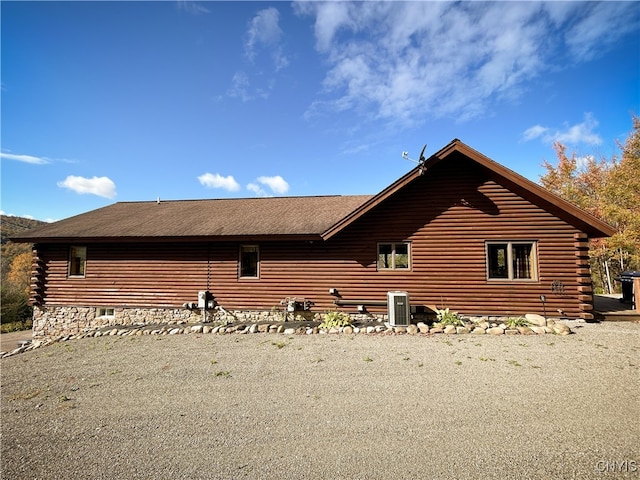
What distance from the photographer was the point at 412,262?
36.4 ft

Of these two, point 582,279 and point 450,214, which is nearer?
point 582,279

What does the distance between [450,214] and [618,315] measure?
6479 millimetres

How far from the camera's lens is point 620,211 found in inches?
640

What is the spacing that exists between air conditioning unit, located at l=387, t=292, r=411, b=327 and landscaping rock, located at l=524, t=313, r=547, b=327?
387cm

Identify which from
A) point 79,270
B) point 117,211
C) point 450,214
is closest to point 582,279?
point 450,214

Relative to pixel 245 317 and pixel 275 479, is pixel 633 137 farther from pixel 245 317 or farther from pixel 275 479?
pixel 275 479

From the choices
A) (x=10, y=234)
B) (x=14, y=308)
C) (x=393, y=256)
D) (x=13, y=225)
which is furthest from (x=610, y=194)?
(x=13, y=225)

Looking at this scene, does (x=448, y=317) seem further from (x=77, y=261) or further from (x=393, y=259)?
Answer: (x=77, y=261)

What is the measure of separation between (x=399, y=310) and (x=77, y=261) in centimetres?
1461

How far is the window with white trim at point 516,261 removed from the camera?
1041cm

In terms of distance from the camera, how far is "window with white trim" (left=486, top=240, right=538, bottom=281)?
1041 cm

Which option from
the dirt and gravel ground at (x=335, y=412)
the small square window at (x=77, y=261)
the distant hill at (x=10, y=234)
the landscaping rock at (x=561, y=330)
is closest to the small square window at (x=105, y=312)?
the small square window at (x=77, y=261)

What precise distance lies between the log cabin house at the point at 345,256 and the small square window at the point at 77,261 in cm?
5

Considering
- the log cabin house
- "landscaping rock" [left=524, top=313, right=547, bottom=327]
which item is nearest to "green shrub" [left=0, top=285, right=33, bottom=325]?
the log cabin house
